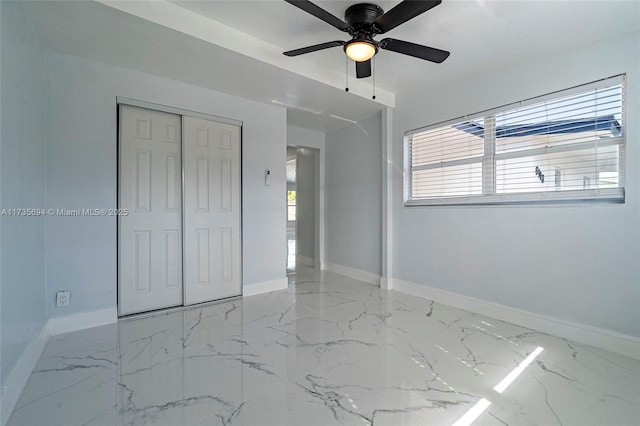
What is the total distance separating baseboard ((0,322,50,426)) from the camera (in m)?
1.46

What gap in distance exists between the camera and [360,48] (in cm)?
210

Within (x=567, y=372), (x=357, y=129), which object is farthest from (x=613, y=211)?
(x=357, y=129)

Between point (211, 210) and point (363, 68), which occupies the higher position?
point (363, 68)

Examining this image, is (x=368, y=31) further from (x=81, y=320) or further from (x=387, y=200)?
(x=81, y=320)

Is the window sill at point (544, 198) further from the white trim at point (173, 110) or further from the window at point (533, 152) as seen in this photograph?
the white trim at point (173, 110)

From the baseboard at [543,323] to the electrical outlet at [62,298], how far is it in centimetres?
360

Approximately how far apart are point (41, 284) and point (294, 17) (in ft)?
9.59

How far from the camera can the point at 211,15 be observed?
221 centimetres

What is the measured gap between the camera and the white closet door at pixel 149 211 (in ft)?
9.07

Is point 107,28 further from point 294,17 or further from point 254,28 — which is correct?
point 294,17

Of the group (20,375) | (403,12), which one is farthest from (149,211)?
(403,12)

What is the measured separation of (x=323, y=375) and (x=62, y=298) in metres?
2.35

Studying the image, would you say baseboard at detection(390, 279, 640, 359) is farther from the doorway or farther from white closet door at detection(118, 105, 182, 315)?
white closet door at detection(118, 105, 182, 315)

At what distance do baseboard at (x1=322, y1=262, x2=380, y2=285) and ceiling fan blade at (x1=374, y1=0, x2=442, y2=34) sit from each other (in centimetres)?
315
